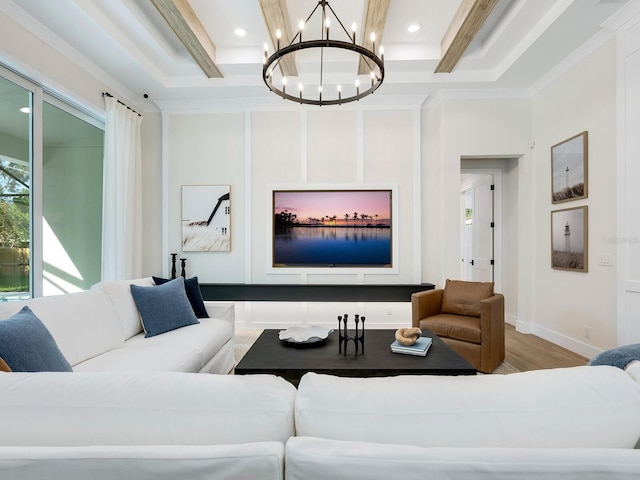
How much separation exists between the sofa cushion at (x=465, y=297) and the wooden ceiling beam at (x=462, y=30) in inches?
91.0

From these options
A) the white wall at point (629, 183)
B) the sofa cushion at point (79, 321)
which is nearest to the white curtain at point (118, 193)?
the sofa cushion at point (79, 321)

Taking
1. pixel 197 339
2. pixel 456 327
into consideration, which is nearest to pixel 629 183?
pixel 456 327

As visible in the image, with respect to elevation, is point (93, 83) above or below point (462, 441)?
above

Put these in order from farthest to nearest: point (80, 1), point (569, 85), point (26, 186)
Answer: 1. point (569, 85)
2. point (26, 186)
3. point (80, 1)

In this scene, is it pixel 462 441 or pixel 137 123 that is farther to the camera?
pixel 137 123

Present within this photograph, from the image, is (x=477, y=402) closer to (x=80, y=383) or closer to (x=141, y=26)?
(x=80, y=383)

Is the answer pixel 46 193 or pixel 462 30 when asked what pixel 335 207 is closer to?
pixel 462 30

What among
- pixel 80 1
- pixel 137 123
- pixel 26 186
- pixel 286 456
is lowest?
pixel 286 456

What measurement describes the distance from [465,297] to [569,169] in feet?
5.63

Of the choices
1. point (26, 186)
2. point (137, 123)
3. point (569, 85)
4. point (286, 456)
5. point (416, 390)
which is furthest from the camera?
point (137, 123)

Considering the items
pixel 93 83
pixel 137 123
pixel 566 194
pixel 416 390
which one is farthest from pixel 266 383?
pixel 137 123

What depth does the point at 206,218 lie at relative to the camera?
4438mm

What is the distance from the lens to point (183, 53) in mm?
3736

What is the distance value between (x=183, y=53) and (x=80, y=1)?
45.3 inches
